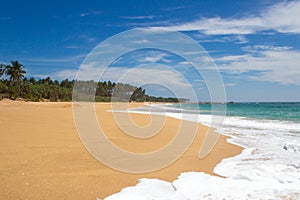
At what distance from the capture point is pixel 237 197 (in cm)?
364

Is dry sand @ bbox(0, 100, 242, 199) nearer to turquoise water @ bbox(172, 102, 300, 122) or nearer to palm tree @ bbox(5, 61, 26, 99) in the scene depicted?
turquoise water @ bbox(172, 102, 300, 122)

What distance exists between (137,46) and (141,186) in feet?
19.9

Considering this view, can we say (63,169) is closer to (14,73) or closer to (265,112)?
(265,112)

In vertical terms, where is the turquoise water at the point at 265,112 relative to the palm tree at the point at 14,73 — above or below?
below

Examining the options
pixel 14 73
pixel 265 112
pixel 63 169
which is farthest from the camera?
pixel 14 73

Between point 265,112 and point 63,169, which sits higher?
point 265,112

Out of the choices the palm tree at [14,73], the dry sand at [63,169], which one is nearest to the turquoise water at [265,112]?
the dry sand at [63,169]

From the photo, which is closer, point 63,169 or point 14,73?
point 63,169

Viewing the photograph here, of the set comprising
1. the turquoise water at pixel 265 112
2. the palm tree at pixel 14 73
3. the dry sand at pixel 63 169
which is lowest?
the dry sand at pixel 63 169

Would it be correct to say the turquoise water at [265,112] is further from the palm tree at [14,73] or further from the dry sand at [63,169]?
the palm tree at [14,73]

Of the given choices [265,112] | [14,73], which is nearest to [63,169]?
[265,112]

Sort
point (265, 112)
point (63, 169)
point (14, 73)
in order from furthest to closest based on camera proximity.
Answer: point (14, 73), point (265, 112), point (63, 169)

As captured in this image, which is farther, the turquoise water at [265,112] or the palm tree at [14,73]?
the palm tree at [14,73]

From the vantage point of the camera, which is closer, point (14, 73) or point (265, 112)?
point (265, 112)
